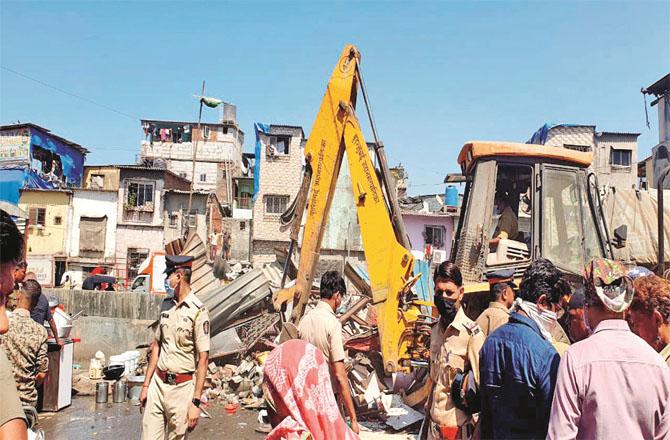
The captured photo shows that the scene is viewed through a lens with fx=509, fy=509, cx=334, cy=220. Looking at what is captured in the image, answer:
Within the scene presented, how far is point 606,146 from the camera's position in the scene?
30.5 metres

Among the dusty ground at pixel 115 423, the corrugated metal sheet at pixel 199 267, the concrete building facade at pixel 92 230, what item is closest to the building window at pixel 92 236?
the concrete building facade at pixel 92 230

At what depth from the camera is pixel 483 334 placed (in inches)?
123

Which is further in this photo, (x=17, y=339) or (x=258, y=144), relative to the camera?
(x=258, y=144)

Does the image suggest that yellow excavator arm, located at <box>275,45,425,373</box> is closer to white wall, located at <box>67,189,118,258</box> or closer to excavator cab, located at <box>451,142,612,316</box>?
excavator cab, located at <box>451,142,612,316</box>

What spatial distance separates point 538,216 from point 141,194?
1023 inches

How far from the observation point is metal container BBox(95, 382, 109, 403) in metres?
7.88

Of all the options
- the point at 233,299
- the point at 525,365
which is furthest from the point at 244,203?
the point at 525,365

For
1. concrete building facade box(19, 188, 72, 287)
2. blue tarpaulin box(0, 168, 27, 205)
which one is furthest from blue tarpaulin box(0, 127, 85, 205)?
concrete building facade box(19, 188, 72, 287)

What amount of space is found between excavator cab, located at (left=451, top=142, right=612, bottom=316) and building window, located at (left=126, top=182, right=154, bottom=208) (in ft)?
82.3

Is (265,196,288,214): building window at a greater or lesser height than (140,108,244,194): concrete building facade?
lesser

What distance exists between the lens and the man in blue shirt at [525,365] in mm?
2187

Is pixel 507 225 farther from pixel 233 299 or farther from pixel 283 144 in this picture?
pixel 283 144

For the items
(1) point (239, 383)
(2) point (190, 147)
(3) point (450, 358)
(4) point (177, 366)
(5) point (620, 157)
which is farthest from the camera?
(2) point (190, 147)

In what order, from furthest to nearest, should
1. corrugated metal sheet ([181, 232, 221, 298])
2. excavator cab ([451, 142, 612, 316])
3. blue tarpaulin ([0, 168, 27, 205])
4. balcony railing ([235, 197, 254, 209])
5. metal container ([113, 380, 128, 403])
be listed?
1. balcony railing ([235, 197, 254, 209])
2. blue tarpaulin ([0, 168, 27, 205])
3. corrugated metal sheet ([181, 232, 221, 298])
4. metal container ([113, 380, 128, 403])
5. excavator cab ([451, 142, 612, 316])
